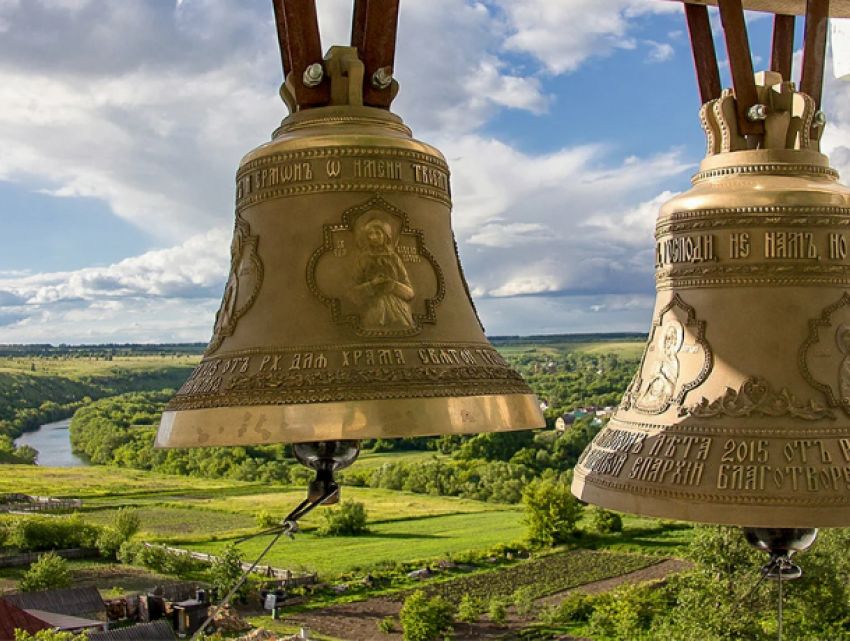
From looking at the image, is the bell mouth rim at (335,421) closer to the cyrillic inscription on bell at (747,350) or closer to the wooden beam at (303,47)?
the cyrillic inscription on bell at (747,350)

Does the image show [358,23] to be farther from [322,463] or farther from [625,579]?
[625,579]

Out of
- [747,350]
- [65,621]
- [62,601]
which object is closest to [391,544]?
[62,601]

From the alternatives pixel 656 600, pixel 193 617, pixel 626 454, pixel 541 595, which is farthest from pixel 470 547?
pixel 626 454

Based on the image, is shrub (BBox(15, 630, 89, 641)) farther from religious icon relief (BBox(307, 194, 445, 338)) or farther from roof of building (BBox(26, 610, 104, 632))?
religious icon relief (BBox(307, 194, 445, 338))

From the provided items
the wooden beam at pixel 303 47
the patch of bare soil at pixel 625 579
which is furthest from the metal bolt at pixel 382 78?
the patch of bare soil at pixel 625 579

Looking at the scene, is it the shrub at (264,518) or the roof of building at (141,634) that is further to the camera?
the shrub at (264,518)

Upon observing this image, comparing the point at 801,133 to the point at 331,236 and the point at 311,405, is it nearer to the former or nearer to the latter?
the point at 331,236
